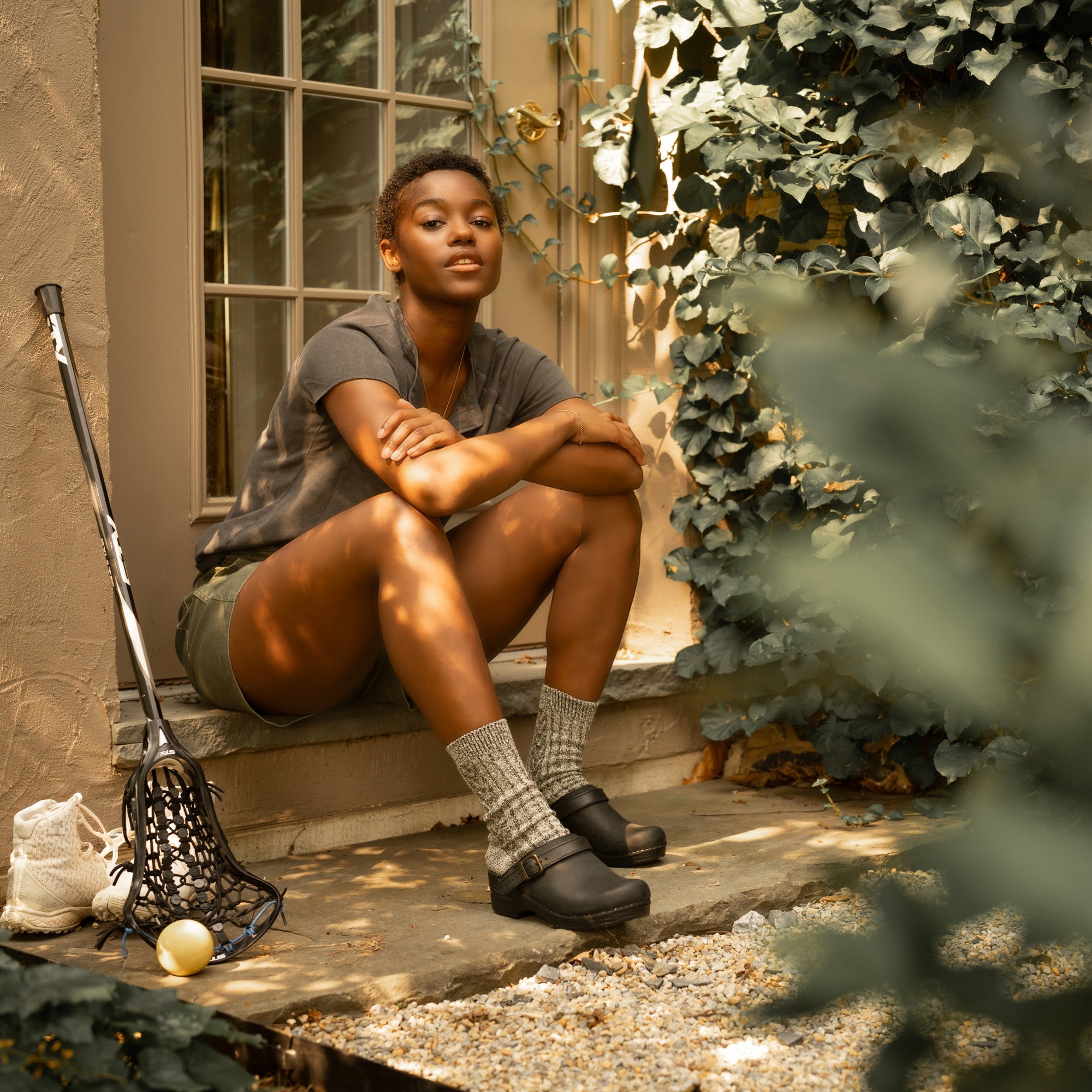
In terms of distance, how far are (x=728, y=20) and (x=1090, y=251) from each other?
6.80 feet

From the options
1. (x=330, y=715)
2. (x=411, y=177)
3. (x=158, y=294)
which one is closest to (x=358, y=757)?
(x=330, y=715)

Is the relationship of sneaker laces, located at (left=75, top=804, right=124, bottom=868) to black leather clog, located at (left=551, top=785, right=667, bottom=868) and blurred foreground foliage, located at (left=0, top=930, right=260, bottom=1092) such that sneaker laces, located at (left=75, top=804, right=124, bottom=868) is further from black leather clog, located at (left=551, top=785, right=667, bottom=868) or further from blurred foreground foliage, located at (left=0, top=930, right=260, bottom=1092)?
blurred foreground foliage, located at (left=0, top=930, right=260, bottom=1092)

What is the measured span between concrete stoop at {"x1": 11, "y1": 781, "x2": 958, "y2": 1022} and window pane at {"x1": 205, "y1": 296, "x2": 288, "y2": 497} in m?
0.85

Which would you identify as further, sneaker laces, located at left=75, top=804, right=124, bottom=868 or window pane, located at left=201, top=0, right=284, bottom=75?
window pane, located at left=201, top=0, right=284, bottom=75

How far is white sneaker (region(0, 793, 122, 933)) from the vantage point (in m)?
1.81

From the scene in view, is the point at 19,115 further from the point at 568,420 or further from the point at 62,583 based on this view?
the point at 568,420

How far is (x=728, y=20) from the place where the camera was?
8.58ft

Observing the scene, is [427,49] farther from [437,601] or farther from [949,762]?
[949,762]

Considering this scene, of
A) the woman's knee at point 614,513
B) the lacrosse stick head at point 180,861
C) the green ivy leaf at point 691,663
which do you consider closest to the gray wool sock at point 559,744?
the woman's knee at point 614,513

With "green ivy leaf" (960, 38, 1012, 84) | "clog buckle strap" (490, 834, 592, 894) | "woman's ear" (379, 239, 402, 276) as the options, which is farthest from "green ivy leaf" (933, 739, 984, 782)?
"woman's ear" (379, 239, 402, 276)

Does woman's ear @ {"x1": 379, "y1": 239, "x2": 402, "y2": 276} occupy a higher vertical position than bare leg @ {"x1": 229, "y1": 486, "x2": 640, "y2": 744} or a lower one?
higher

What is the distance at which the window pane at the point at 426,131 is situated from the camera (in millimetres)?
2811

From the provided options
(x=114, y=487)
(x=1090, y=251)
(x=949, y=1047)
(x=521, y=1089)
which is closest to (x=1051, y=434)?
(x=949, y=1047)

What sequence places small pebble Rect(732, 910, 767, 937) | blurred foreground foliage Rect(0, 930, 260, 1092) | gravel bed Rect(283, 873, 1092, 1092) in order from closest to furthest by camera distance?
blurred foreground foliage Rect(0, 930, 260, 1092) → gravel bed Rect(283, 873, 1092, 1092) → small pebble Rect(732, 910, 767, 937)
